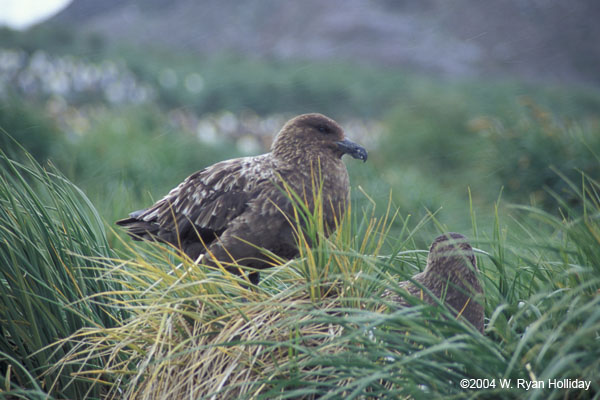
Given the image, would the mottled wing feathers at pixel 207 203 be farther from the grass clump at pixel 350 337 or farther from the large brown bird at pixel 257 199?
the grass clump at pixel 350 337

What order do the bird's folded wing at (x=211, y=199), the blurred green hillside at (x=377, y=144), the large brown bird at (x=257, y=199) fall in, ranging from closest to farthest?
1. the large brown bird at (x=257, y=199)
2. the bird's folded wing at (x=211, y=199)
3. the blurred green hillside at (x=377, y=144)

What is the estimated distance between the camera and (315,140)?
327 centimetres

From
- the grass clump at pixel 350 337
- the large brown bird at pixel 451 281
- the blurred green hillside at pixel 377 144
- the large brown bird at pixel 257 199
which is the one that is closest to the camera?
the grass clump at pixel 350 337

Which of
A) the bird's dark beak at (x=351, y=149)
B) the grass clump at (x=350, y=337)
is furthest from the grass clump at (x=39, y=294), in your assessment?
the bird's dark beak at (x=351, y=149)

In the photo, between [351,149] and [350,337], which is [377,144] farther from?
[350,337]

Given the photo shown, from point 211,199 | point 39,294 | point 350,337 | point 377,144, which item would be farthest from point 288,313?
point 377,144

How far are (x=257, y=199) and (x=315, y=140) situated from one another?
53 centimetres

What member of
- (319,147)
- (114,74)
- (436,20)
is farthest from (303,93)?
(319,147)

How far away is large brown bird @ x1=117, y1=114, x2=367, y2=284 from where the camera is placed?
296cm

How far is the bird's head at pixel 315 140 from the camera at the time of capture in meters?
3.23

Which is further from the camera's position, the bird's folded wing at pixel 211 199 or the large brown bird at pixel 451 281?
the bird's folded wing at pixel 211 199

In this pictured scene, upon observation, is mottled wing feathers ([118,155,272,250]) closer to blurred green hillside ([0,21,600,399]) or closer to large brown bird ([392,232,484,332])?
blurred green hillside ([0,21,600,399])

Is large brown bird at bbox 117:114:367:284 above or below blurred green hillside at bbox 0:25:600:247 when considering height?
above

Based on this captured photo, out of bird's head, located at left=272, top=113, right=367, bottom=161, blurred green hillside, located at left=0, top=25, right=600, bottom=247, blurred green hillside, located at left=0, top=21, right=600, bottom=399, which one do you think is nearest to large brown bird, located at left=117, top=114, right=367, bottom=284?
bird's head, located at left=272, top=113, right=367, bottom=161
